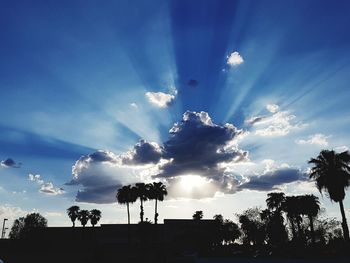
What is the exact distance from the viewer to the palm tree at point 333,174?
4669 cm

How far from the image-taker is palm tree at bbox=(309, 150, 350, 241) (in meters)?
46.7

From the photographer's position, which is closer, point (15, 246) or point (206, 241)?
point (15, 246)

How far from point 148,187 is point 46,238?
28214 millimetres

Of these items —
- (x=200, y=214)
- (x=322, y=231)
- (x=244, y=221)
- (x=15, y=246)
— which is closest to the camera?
(x=15, y=246)

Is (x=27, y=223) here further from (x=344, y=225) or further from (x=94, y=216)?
(x=344, y=225)

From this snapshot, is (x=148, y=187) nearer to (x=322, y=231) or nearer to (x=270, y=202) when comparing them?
(x=270, y=202)

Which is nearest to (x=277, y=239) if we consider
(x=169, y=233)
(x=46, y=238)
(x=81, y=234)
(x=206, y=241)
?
(x=206, y=241)

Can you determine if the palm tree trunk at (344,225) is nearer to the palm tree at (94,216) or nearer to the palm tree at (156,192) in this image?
the palm tree at (156,192)

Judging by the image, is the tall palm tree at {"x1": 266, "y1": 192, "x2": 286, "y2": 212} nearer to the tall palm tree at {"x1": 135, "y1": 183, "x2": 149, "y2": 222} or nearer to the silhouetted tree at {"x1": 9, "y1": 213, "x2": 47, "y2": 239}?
the tall palm tree at {"x1": 135, "y1": 183, "x2": 149, "y2": 222}

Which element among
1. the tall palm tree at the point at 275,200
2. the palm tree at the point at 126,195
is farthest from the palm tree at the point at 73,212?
the tall palm tree at the point at 275,200

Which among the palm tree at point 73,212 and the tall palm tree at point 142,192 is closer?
the tall palm tree at point 142,192

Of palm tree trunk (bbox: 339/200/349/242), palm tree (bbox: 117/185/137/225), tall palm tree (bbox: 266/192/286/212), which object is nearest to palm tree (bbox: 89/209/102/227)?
palm tree (bbox: 117/185/137/225)

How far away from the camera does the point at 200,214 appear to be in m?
116

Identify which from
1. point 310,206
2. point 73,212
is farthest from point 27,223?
point 310,206
